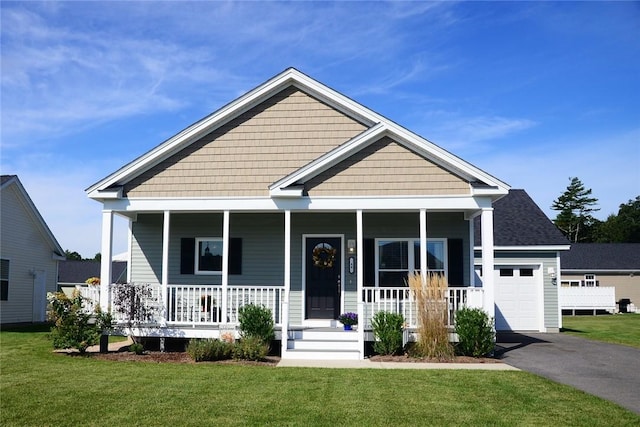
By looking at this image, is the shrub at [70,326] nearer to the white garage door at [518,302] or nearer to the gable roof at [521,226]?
the white garage door at [518,302]

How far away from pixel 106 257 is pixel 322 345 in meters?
5.51

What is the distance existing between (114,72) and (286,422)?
11.1 metres

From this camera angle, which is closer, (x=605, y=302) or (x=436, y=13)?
(x=436, y=13)

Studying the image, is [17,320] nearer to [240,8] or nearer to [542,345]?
[240,8]

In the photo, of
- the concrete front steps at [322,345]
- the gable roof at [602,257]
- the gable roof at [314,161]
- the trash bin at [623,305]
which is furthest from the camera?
the gable roof at [602,257]

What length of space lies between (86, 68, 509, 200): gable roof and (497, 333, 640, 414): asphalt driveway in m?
3.75

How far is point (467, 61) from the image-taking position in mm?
A: 15125

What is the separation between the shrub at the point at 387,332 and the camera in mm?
12320

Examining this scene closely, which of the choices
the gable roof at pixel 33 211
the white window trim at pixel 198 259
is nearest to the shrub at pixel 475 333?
the white window trim at pixel 198 259

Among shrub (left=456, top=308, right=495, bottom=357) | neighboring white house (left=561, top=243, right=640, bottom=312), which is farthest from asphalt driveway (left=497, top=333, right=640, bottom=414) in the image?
neighboring white house (left=561, top=243, right=640, bottom=312)

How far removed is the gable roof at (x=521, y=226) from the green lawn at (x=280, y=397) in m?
10.3

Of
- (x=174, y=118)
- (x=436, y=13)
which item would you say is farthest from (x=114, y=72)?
(x=436, y=13)

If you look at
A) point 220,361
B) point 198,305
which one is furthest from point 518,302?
point 220,361

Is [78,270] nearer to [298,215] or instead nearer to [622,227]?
[298,215]
